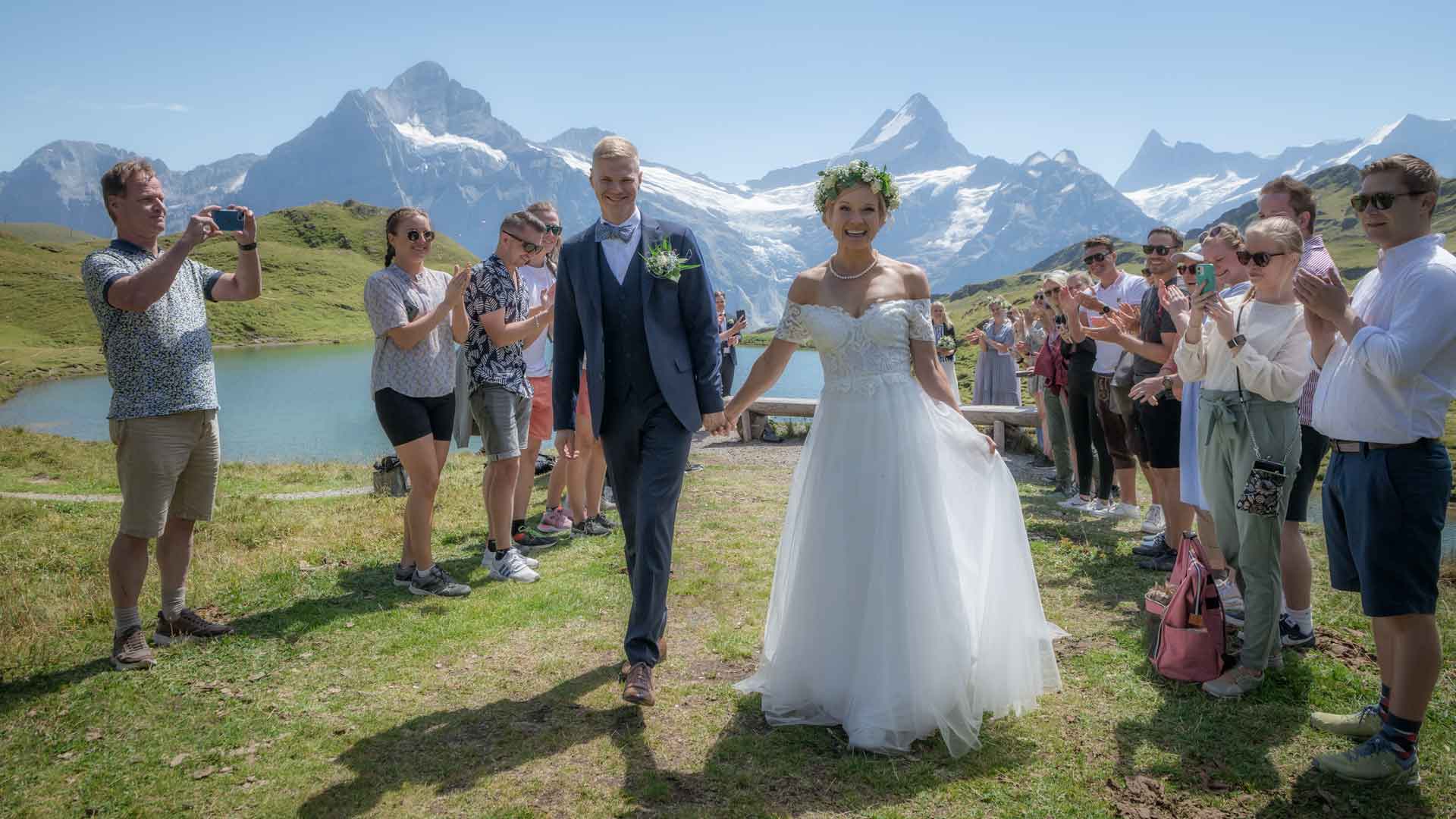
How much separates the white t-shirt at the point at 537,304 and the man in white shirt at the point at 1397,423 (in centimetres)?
652

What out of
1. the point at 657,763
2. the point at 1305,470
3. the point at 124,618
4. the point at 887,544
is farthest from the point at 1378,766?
the point at 124,618

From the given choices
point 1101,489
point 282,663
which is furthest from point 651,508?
point 1101,489

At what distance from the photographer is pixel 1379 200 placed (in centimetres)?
371

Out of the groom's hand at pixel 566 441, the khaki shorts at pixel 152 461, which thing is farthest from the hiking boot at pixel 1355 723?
the khaki shorts at pixel 152 461

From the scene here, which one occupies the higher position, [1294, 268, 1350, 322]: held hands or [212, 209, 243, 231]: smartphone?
[212, 209, 243, 231]: smartphone

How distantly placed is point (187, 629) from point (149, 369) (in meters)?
1.85

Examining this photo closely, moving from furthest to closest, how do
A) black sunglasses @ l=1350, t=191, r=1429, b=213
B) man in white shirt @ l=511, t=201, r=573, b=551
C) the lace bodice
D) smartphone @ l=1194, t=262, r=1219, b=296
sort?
man in white shirt @ l=511, t=201, r=573, b=551 < smartphone @ l=1194, t=262, r=1219, b=296 < the lace bodice < black sunglasses @ l=1350, t=191, r=1429, b=213

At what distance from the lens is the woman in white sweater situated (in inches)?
183

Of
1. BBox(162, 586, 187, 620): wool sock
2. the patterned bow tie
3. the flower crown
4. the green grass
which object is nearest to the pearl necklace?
the flower crown

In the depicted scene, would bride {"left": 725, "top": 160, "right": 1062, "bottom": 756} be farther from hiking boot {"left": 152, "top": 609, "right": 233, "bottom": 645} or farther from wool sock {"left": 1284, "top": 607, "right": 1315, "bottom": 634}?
hiking boot {"left": 152, "top": 609, "right": 233, "bottom": 645}

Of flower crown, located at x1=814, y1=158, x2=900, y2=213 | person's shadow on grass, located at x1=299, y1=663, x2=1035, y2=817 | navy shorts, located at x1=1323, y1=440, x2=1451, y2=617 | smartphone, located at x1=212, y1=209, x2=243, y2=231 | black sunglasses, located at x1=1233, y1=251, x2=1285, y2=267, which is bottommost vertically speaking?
person's shadow on grass, located at x1=299, y1=663, x2=1035, y2=817

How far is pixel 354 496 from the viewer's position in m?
11.8

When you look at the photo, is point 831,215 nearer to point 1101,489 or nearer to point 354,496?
point 1101,489

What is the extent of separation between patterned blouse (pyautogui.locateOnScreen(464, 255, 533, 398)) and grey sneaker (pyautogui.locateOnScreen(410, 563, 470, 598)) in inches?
61.6
